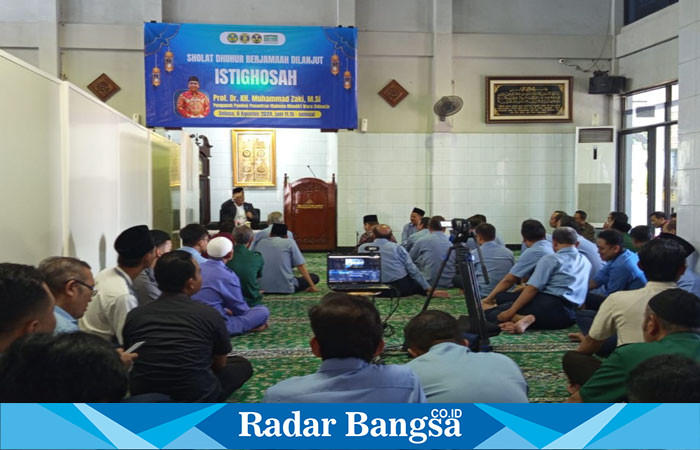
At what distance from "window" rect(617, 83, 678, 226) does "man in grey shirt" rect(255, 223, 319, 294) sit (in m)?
5.34

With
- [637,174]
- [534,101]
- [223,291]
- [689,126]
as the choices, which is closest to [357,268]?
[223,291]

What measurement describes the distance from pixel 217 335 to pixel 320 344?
101cm

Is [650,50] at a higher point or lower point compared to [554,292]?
higher

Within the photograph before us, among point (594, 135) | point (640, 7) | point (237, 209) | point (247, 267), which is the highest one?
point (640, 7)

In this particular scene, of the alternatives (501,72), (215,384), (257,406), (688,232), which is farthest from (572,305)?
(501,72)

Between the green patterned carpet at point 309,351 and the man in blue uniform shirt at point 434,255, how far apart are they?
0.83m

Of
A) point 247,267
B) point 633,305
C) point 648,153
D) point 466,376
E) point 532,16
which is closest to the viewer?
point 466,376

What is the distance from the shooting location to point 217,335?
264 cm

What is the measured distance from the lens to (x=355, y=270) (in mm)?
3891

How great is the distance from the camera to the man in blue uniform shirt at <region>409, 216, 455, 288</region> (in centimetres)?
643

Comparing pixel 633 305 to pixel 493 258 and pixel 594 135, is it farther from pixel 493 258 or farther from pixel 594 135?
pixel 594 135

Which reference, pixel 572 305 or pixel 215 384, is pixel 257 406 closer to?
pixel 215 384

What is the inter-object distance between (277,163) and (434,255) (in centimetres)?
584

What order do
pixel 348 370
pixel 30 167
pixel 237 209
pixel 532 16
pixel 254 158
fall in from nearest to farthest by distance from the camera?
pixel 348 370, pixel 30 167, pixel 237 209, pixel 532 16, pixel 254 158
